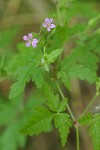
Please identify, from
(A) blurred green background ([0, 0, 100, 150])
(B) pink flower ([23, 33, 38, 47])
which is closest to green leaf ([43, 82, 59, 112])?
(B) pink flower ([23, 33, 38, 47])

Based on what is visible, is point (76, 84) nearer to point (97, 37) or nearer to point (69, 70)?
point (97, 37)

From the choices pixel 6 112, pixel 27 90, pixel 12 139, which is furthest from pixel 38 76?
pixel 27 90

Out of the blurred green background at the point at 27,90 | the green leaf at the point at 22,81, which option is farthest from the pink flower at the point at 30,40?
the blurred green background at the point at 27,90

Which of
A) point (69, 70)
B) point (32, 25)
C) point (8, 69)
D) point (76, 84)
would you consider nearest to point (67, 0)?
point (69, 70)

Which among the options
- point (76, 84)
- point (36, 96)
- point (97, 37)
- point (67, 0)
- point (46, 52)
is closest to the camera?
point (46, 52)

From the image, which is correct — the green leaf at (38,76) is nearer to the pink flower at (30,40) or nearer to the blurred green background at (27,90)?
the pink flower at (30,40)

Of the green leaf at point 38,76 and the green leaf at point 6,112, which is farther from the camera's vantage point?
the green leaf at point 6,112

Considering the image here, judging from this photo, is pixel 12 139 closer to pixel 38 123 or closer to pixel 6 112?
pixel 6 112
